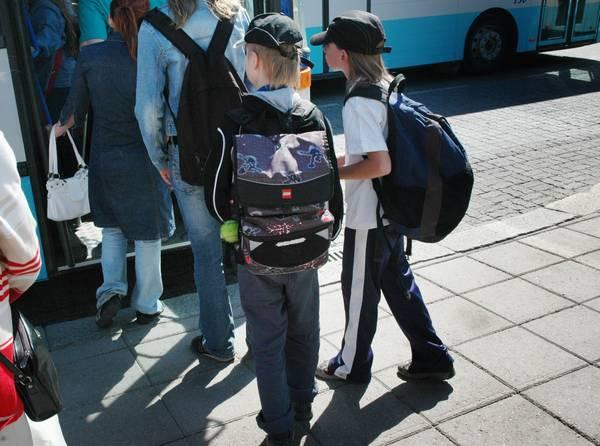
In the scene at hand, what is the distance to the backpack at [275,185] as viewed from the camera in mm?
2430

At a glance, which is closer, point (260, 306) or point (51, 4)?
point (260, 306)

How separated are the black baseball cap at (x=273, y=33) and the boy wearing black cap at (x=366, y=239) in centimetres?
32

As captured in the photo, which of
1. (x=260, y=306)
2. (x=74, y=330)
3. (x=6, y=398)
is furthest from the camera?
(x=74, y=330)

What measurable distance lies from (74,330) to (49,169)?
94cm

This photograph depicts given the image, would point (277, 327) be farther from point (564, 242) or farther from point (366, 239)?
point (564, 242)

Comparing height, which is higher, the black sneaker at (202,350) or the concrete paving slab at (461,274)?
the black sneaker at (202,350)

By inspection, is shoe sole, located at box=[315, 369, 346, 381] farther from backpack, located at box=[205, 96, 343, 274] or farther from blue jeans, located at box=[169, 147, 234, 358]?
backpack, located at box=[205, 96, 343, 274]

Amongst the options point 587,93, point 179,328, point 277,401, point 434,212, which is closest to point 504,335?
point 434,212

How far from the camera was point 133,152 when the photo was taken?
12.4 feet

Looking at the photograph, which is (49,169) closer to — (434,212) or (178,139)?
(178,139)

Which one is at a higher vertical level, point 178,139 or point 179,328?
point 178,139

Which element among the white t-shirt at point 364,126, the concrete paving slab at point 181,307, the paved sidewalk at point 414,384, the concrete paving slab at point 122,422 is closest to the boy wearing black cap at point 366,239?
the white t-shirt at point 364,126

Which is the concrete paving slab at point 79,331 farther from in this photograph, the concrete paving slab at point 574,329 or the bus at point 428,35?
the concrete paving slab at point 574,329

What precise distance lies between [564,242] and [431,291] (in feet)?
A: 4.22
